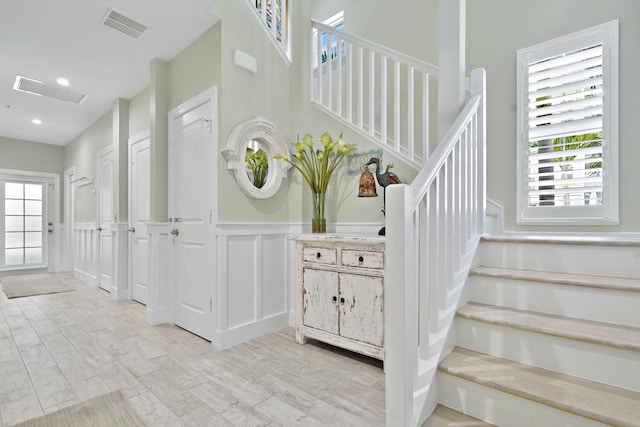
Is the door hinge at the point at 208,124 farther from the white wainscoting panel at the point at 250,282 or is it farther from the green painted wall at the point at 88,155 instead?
the green painted wall at the point at 88,155

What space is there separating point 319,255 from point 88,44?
9.93 feet

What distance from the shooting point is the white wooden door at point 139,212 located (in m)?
3.83

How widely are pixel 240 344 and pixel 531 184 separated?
288 cm

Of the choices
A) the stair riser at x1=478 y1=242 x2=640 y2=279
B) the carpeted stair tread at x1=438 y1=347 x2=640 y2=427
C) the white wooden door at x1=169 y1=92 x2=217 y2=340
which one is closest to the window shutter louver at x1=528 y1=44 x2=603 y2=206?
the stair riser at x1=478 y1=242 x2=640 y2=279

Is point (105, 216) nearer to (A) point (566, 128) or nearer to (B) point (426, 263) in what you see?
(B) point (426, 263)

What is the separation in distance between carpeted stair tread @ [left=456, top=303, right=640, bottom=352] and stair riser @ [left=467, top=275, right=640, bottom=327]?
0.03m

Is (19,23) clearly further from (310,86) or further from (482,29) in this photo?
(482,29)

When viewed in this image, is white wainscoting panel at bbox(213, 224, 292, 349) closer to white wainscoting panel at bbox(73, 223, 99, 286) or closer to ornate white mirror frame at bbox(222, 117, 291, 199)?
ornate white mirror frame at bbox(222, 117, 291, 199)

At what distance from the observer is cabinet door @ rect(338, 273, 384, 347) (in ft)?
6.99

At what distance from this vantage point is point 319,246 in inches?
97.0

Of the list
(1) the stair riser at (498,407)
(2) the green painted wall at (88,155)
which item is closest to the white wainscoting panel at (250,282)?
(1) the stair riser at (498,407)

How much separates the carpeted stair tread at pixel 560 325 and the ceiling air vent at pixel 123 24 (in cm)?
336

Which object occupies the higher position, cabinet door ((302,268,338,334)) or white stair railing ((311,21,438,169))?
white stair railing ((311,21,438,169))

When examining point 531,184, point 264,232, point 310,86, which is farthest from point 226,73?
point 531,184
